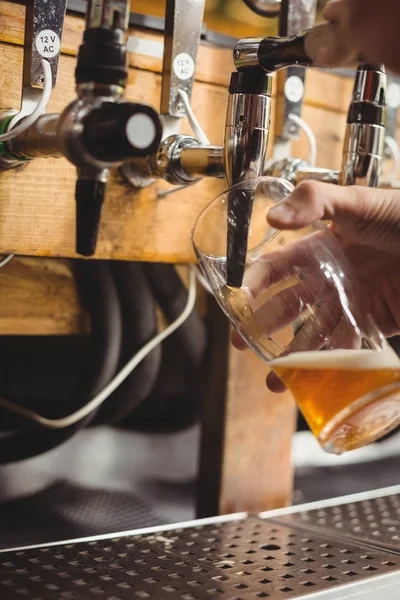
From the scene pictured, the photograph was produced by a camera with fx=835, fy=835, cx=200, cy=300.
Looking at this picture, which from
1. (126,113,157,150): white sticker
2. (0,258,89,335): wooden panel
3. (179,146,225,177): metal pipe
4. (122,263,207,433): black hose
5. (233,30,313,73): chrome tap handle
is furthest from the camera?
(122,263,207,433): black hose

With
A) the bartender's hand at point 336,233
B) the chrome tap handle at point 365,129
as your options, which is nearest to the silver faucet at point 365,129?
the chrome tap handle at point 365,129

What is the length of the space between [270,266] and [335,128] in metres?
0.51

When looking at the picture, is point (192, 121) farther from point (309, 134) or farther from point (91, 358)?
point (91, 358)

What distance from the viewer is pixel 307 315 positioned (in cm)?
67

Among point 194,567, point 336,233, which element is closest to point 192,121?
point 336,233

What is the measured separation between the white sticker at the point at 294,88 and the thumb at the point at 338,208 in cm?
34

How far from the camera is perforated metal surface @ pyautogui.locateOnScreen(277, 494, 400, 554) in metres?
0.92

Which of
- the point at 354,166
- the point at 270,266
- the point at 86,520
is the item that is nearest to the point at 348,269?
the point at 270,266

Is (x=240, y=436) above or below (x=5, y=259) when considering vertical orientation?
below

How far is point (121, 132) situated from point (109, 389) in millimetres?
545

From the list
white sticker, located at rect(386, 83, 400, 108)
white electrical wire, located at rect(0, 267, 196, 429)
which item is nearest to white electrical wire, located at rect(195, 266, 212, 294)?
white electrical wire, located at rect(0, 267, 196, 429)

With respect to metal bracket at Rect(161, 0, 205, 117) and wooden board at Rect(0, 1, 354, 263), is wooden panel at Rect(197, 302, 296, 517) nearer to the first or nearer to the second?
wooden board at Rect(0, 1, 354, 263)

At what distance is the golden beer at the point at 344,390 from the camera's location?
0.63 meters

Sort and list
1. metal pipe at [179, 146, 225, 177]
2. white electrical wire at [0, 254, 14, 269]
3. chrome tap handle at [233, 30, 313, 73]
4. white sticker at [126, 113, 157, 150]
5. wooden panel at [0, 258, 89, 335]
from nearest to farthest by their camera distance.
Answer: white sticker at [126, 113, 157, 150]
chrome tap handle at [233, 30, 313, 73]
metal pipe at [179, 146, 225, 177]
white electrical wire at [0, 254, 14, 269]
wooden panel at [0, 258, 89, 335]
